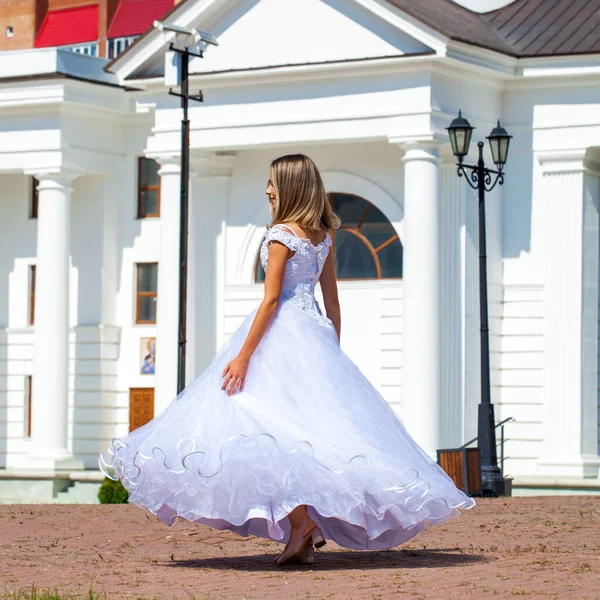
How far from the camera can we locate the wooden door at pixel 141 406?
32656mm

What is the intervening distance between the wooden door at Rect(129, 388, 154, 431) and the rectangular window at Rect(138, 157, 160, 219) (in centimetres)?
364

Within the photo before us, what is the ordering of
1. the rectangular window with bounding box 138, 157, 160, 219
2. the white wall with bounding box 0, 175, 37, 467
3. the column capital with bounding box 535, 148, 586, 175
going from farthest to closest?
the white wall with bounding box 0, 175, 37, 467 → the rectangular window with bounding box 138, 157, 160, 219 → the column capital with bounding box 535, 148, 586, 175

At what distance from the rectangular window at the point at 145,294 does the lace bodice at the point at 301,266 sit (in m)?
23.3

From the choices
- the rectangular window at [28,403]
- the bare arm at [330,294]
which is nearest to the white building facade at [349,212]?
the rectangular window at [28,403]

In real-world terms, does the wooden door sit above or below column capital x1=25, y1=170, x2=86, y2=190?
below

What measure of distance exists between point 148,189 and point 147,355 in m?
3.44

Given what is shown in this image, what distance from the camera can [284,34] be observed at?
28234mm

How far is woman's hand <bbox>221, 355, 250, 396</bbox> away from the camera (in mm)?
9516

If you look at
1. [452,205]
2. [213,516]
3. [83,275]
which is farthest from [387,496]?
[83,275]

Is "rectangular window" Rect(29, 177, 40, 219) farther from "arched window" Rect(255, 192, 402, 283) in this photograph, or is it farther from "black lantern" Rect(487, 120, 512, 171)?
"black lantern" Rect(487, 120, 512, 171)

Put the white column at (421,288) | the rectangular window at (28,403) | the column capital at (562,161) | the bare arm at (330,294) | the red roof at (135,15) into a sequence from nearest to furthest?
1. the bare arm at (330,294)
2. the white column at (421,288)
3. the column capital at (562,161)
4. the rectangular window at (28,403)
5. the red roof at (135,15)

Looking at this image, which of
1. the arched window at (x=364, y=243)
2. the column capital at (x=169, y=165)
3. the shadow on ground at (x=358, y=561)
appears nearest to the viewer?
the shadow on ground at (x=358, y=561)

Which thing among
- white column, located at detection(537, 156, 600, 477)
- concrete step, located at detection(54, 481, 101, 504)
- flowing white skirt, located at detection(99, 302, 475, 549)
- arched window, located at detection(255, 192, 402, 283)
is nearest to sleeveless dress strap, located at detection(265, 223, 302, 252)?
flowing white skirt, located at detection(99, 302, 475, 549)

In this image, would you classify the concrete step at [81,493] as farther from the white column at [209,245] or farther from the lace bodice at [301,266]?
the lace bodice at [301,266]
